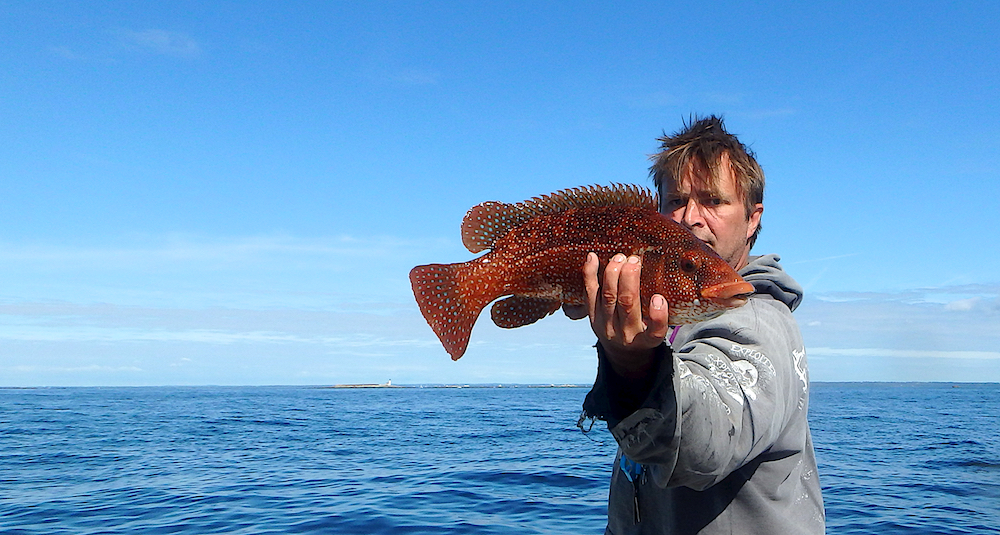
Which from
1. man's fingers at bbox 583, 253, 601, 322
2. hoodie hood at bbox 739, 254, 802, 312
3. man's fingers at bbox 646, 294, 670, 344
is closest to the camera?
man's fingers at bbox 646, 294, 670, 344

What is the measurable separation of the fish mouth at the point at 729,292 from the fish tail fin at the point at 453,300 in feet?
2.45

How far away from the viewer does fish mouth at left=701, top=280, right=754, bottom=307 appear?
2.29m

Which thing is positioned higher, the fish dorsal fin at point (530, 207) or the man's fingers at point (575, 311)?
the fish dorsal fin at point (530, 207)

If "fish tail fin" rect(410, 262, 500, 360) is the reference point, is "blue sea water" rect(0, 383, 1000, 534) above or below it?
below

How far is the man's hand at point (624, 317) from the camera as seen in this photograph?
2079 millimetres

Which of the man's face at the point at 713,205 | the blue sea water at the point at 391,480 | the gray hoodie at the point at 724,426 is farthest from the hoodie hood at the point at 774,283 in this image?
the blue sea water at the point at 391,480

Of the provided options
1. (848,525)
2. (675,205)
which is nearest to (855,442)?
(848,525)

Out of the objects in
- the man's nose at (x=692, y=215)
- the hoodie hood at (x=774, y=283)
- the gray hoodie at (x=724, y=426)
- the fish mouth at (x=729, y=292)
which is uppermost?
the man's nose at (x=692, y=215)

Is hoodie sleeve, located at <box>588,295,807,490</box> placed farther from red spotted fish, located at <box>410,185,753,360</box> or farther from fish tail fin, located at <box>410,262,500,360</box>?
fish tail fin, located at <box>410,262,500,360</box>

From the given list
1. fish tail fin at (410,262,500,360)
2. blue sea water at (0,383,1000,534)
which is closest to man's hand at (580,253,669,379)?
fish tail fin at (410,262,500,360)

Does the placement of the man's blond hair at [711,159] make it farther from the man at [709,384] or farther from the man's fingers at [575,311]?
the man's fingers at [575,311]

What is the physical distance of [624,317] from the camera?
2.10 m

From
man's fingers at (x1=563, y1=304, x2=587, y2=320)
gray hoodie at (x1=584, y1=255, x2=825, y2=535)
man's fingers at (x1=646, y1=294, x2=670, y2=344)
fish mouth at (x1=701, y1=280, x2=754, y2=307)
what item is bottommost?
gray hoodie at (x1=584, y1=255, x2=825, y2=535)

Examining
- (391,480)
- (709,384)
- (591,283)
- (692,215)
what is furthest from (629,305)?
(391,480)
